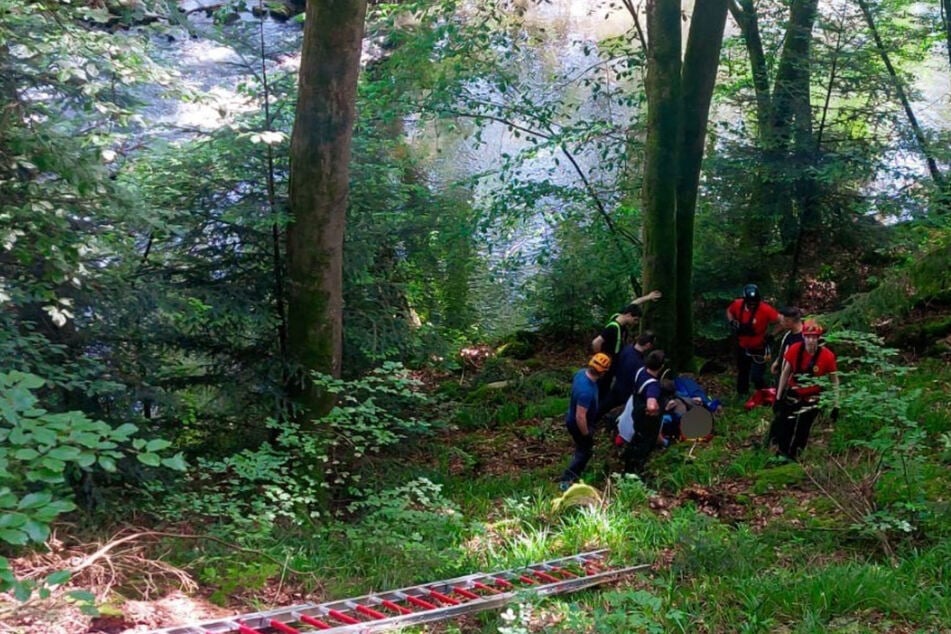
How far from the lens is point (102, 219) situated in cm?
656

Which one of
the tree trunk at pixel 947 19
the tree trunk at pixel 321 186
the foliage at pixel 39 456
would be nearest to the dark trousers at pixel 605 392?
the tree trunk at pixel 321 186

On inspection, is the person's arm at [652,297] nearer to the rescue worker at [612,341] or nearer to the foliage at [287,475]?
the rescue worker at [612,341]

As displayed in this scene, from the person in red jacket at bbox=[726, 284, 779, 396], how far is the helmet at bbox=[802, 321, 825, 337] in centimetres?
240

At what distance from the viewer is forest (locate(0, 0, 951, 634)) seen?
5234 millimetres

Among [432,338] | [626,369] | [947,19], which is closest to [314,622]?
[432,338]

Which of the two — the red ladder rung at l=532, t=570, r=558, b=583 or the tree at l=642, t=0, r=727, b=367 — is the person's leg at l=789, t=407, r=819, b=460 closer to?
the tree at l=642, t=0, r=727, b=367

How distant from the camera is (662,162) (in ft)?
34.3

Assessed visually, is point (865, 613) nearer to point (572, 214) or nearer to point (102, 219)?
point (102, 219)

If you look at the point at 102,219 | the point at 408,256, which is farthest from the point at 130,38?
the point at 408,256

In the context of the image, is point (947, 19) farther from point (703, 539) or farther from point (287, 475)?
point (287, 475)

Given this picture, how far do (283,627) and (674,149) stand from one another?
784 centimetres

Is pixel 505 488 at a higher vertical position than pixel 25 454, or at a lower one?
lower

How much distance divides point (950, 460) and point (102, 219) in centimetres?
769

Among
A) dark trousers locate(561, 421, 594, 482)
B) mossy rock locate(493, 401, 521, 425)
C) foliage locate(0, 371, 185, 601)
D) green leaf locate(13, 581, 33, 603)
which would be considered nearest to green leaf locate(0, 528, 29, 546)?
foliage locate(0, 371, 185, 601)
